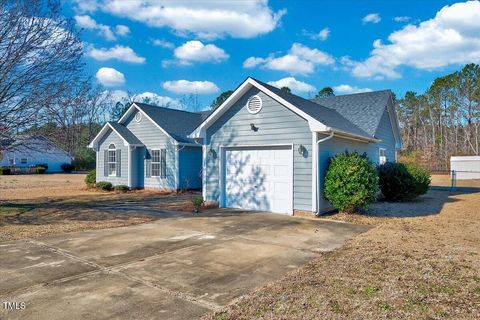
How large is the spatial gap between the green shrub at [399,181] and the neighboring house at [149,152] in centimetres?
1006

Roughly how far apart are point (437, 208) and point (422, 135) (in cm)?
4585

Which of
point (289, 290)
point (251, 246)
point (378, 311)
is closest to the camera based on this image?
point (378, 311)

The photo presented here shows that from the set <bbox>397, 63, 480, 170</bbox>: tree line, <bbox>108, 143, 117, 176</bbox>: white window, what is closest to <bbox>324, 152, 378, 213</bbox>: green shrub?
<bbox>108, 143, 117, 176</bbox>: white window

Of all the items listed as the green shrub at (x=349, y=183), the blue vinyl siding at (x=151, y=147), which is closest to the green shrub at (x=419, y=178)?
the green shrub at (x=349, y=183)

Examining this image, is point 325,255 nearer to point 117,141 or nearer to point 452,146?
point 117,141

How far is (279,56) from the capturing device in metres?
25.4

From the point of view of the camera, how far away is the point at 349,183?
393 inches

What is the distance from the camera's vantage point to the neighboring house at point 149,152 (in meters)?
18.3

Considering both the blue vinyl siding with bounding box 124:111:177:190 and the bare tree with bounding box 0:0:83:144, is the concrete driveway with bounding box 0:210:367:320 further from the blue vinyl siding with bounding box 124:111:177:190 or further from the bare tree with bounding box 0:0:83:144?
the blue vinyl siding with bounding box 124:111:177:190

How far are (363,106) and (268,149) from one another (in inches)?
323

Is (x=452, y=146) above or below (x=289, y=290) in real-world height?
above

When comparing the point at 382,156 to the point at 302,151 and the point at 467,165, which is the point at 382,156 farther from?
the point at 467,165

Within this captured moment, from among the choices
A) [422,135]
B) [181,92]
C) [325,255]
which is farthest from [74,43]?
[422,135]

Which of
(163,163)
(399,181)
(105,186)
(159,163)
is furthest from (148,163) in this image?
(399,181)
